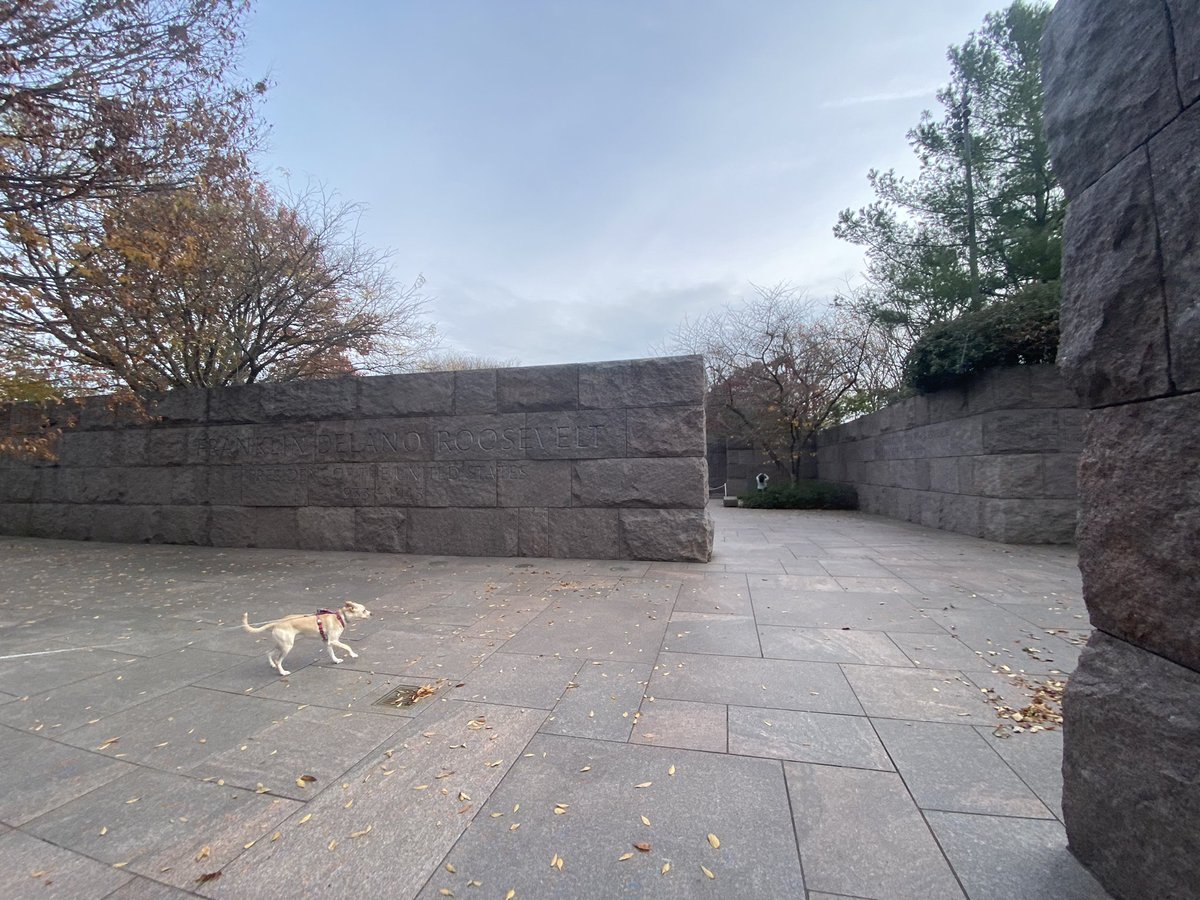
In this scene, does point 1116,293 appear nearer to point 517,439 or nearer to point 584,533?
point 584,533

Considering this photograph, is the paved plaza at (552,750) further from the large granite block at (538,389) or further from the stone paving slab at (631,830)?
the large granite block at (538,389)

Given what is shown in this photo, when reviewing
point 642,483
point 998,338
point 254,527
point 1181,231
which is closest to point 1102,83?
point 1181,231

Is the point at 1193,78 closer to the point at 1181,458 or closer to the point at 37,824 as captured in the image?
the point at 1181,458

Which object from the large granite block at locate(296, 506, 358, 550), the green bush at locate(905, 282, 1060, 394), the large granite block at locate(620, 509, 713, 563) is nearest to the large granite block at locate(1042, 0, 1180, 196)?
the large granite block at locate(620, 509, 713, 563)

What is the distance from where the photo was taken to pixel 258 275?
10062mm

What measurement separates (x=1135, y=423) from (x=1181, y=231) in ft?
1.64

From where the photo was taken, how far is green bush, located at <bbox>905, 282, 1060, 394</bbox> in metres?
7.34

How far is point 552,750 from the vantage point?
237cm

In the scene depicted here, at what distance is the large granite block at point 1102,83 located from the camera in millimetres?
1399

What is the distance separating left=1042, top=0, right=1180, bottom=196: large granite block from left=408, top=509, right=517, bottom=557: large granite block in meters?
6.42

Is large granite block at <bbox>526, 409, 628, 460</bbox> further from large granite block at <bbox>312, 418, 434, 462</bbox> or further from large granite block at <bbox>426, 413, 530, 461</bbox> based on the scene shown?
large granite block at <bbox>312, 418, 434, 462</bbox>

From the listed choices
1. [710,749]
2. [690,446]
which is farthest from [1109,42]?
[690,446]

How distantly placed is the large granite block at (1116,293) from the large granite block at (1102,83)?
0.08m

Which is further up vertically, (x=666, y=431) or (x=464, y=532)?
(x=666, y=431)
